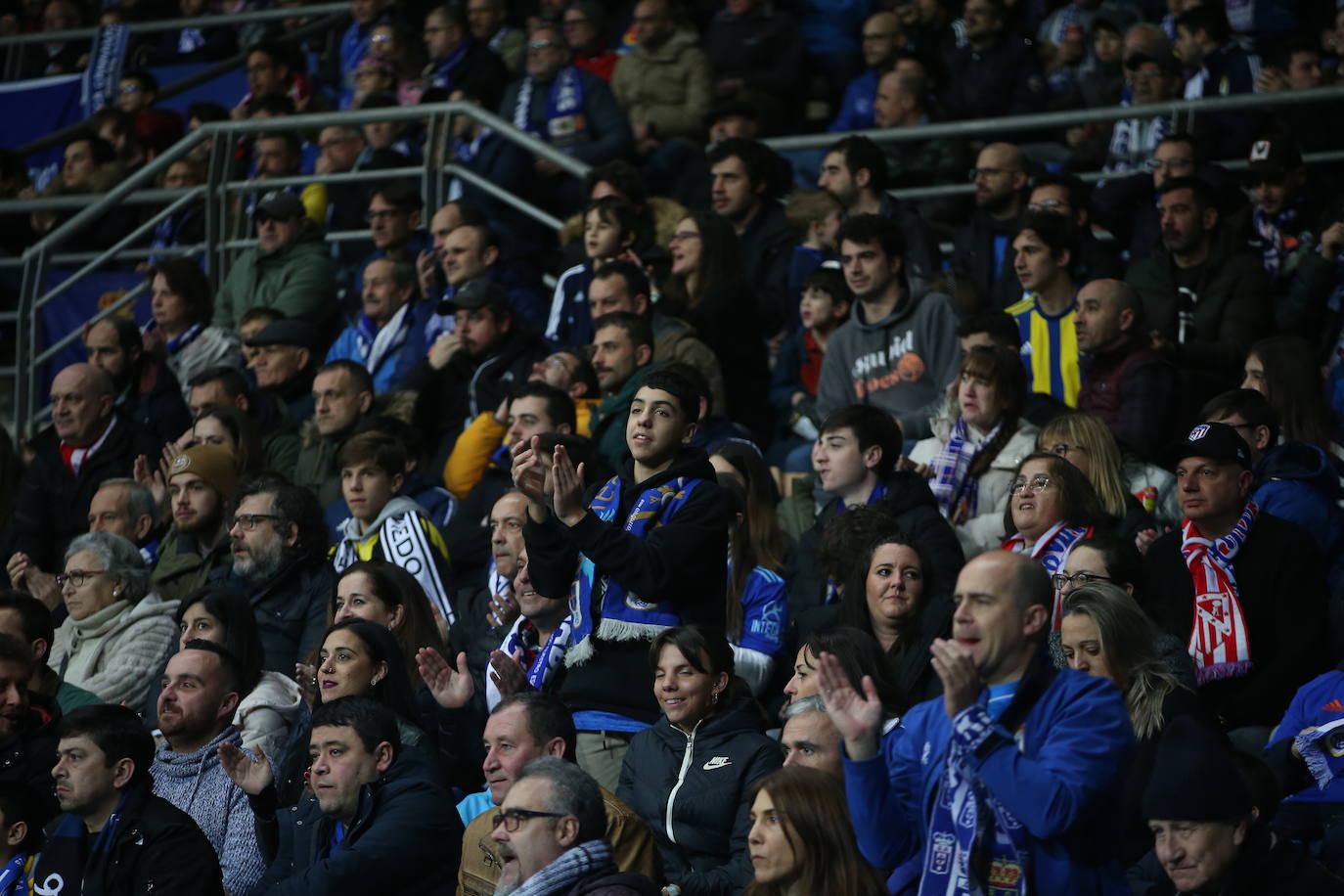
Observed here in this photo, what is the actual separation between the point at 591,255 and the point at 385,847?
487 cm

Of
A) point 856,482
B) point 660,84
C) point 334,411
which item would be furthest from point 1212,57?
point 334,411

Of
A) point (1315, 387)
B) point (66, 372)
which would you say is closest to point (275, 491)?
point (66, 372)

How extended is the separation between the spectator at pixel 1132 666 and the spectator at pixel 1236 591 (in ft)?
3.09

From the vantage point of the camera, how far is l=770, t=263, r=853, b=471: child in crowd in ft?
30.8

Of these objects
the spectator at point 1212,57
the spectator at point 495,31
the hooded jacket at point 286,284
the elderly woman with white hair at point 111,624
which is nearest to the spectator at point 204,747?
the elderly woman with white hair at point 111,624

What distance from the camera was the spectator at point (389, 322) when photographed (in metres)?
10.7

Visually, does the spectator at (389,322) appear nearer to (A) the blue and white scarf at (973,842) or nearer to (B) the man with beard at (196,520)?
(B) the man with beard at (196,520)

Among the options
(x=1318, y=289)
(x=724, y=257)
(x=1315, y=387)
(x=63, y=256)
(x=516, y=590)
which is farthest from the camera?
(x=63, y=256)

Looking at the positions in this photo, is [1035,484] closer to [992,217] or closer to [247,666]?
[247,666]

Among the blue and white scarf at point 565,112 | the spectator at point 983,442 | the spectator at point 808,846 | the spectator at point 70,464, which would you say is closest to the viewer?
the spectator at point 808,846

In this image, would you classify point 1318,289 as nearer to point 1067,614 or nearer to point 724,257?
point 724,257

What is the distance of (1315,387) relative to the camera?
313 inches

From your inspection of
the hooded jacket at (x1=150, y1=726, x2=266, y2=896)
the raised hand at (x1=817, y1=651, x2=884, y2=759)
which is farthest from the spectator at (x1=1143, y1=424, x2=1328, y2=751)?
the hooded jacket at (x1=150, y1=726, x2=266, y2=896)

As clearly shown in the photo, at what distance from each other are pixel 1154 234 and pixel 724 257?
7.22ft
